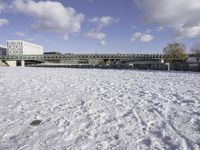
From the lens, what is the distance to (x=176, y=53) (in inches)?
3976

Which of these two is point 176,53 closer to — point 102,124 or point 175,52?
point 175,52

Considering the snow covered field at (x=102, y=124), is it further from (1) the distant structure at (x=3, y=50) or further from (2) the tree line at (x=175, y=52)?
(1) the distant structure at (x=3, y=50)

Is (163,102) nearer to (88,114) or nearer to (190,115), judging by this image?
(190,115)

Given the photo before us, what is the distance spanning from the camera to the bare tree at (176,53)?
10031 cm

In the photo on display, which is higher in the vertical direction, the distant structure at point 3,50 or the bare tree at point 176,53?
the distant structure at point 3,50

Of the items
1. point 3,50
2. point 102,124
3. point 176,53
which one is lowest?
point 102,124

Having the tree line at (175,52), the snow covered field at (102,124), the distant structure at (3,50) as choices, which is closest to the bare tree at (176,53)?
the tree line at (175,52)

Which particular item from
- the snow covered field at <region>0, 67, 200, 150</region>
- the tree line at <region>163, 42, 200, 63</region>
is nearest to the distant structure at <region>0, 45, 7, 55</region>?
the tree line at <region>163, 42, 200, 63</region>

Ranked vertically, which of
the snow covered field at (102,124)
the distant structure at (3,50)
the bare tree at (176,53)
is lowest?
the snow covered field at (102,124)

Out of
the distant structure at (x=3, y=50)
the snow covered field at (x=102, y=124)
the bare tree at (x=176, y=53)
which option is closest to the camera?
the snow covered field at (x=102, y=124)

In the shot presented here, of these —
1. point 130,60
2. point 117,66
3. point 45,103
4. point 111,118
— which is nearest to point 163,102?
point 111,118

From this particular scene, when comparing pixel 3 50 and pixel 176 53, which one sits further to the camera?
pixel 3 50

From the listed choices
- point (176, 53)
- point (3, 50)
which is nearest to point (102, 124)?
point (176, 53)

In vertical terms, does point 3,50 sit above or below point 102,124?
above
